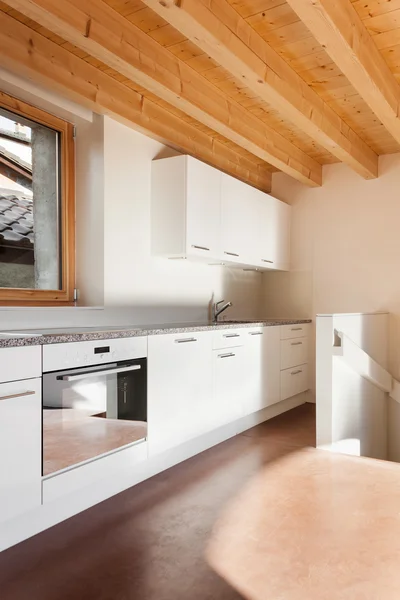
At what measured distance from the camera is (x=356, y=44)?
2.57 m

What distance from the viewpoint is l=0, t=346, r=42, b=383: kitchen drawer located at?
2.03 meters

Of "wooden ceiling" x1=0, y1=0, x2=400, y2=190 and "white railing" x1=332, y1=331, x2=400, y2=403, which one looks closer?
"wooden ceiling" x1=0, y1=0, x2=400, y2=190

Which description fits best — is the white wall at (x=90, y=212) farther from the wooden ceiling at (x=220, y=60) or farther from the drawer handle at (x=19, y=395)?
the drawer handle at (x=19, y=395)

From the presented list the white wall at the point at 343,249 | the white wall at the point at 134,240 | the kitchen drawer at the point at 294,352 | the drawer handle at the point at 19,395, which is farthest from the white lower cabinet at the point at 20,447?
the white wall at the point at 343,249

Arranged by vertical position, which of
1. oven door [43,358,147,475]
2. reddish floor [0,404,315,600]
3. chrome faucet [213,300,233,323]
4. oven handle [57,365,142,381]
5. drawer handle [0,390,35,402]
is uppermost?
chrome faucet [213,300,233,323]

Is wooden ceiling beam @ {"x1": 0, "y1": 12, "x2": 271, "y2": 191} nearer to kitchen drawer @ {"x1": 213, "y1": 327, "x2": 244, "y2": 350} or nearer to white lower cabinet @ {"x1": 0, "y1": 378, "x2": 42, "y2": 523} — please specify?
kitchen drawer @ {"x1": 213, "y1": 327, "x2": 244, "y2": 350}

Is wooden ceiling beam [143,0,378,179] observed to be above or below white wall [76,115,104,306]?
above

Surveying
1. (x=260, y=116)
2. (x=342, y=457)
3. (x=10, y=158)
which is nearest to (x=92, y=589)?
(x=342, y=457)

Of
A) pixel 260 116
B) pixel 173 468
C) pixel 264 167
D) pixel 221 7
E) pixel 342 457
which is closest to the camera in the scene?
pixel 221 7

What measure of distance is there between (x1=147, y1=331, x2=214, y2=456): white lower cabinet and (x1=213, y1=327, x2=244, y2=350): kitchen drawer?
85 mm

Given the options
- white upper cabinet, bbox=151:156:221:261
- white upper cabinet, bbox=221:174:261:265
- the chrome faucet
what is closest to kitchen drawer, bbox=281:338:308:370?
the chrome faucet

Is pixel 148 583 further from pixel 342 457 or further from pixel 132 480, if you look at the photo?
pixel 342 457

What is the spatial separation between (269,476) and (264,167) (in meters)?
3.37

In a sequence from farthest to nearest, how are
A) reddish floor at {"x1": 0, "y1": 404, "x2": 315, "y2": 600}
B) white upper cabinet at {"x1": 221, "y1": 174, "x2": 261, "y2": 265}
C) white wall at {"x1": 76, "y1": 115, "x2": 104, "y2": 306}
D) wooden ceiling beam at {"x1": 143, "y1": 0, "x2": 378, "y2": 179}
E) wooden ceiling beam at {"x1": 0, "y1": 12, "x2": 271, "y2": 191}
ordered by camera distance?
white upper cabinet at {"x1": 221, "y1": 174, "x2": 261, "y2": 265}
white wall at {"x1": 76, "y1": 115, "x2": 104, "y2": 306}
wooden ceiling beam at {"x1": 0, "y1": 12, "x2": 271, "y2": 191}
wooden ceiling beam at {"x1": 143, "y1": 0, "x2": 378, "y2": 179}
reddish floor at {"x1": 0, "y1": 404, "x2": 315, "y2": 600}
